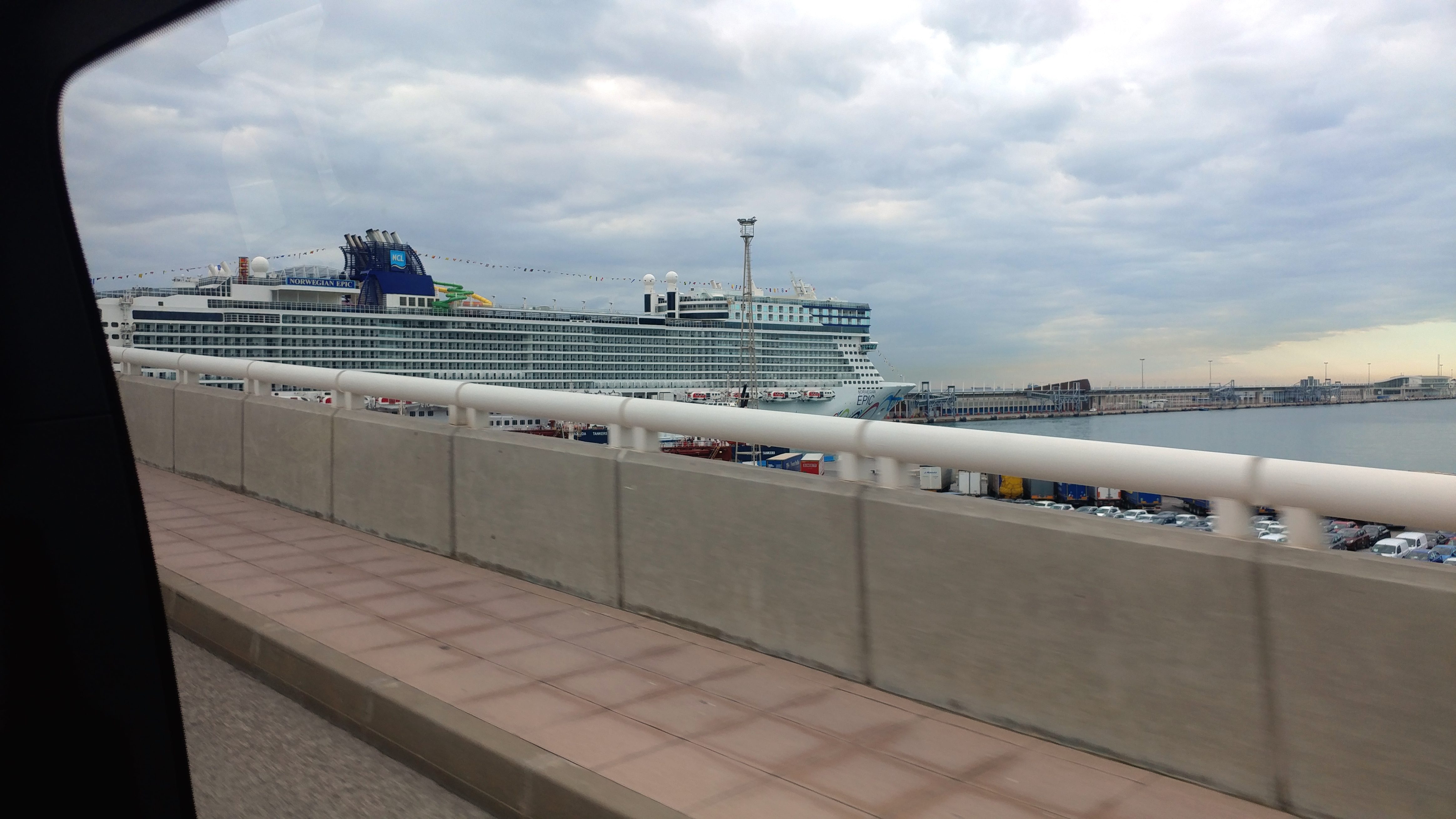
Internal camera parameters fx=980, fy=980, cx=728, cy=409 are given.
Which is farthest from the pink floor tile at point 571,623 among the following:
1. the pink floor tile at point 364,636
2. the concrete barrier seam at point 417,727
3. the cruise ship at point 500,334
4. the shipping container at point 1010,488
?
the cruise ship at point 500,334

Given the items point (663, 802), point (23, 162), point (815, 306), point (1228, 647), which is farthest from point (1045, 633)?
point (815, 306)

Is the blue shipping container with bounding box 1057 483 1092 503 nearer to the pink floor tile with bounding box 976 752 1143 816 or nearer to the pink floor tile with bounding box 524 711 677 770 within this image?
the pink floor tile with bounding box 976 752 1143 816

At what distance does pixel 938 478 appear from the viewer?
4320 mm

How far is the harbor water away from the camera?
122 inches

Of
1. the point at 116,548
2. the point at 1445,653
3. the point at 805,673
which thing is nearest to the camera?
the point at 116,548

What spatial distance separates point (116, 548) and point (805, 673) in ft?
10.4

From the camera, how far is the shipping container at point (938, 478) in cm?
431

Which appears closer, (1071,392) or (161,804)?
(161,804)

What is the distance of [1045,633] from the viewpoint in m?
3.67

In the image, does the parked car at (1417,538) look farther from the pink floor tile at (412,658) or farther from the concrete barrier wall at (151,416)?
the concrete barrier wall at (151,416)

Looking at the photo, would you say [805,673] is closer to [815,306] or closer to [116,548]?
[116,548]

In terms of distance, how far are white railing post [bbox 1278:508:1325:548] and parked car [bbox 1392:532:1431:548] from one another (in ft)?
0.69

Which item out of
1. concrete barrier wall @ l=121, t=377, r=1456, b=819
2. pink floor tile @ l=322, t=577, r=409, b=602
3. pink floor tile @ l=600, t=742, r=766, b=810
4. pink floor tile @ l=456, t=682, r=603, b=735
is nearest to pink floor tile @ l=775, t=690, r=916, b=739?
concrete barrier wall @ l=121, t=377, r=1456, b=819

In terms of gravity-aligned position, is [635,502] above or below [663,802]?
above
